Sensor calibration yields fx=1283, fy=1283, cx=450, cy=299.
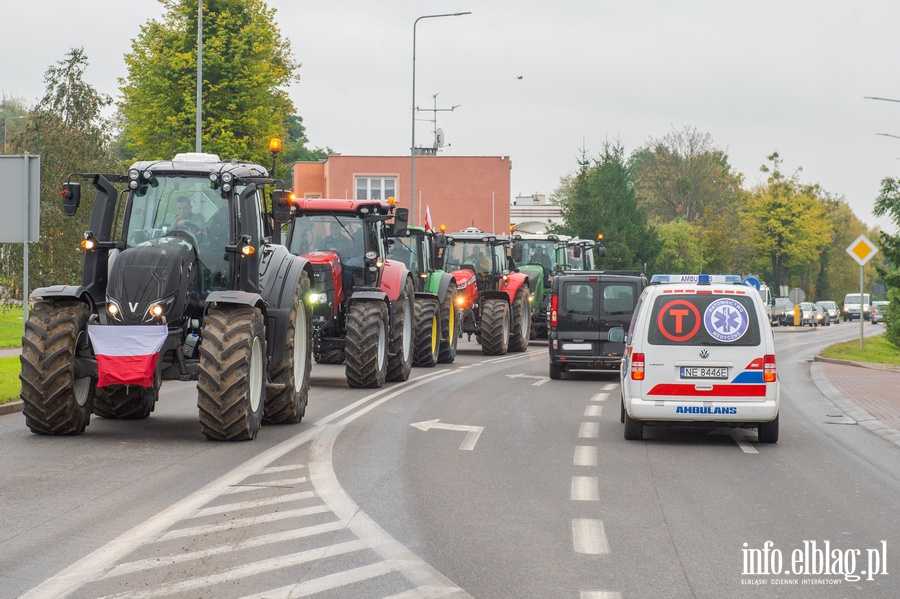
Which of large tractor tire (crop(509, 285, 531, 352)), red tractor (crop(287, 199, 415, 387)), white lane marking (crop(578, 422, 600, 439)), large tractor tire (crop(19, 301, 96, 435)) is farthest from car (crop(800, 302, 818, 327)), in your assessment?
large tractor tire (crop(19, 301, 96, 435))

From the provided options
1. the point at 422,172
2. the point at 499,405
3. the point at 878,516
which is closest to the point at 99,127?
the point at 499,405

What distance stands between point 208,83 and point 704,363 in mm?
39998

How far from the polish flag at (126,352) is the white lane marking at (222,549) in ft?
14.0

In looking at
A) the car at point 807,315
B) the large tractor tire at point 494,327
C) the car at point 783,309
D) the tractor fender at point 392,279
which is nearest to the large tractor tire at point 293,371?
the tractor fender at point 392,279

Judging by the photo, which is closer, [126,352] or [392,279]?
[126,352]

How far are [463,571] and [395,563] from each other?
41 centimetres

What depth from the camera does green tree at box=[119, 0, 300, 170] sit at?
164ft

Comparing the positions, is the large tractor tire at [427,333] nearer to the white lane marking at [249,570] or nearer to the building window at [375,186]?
the white lane marking at [249,570]

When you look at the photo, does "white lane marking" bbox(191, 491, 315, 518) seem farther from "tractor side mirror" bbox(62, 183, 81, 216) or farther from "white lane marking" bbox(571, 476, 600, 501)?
"tractor side mirror" bbox(62, 183, 81, 216)

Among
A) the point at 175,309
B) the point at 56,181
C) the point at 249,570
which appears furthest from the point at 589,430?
the point at 56,181

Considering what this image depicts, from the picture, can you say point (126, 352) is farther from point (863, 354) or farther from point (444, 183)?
point (444, 183)

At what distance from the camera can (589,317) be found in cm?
2369

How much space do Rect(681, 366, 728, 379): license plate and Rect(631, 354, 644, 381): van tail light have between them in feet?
1.40

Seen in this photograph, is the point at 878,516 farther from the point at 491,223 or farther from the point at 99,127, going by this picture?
the point at 491,223
